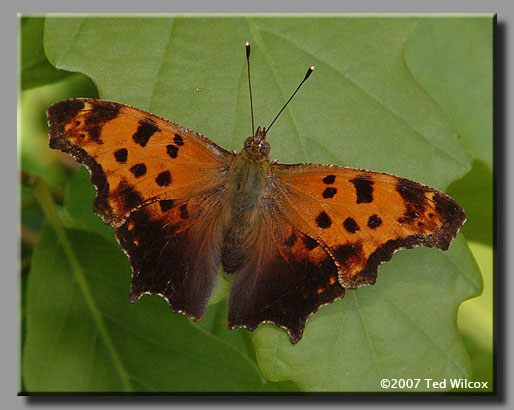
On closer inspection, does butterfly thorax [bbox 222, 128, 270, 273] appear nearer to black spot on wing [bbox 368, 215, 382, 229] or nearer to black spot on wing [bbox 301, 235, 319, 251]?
black spot on wing [bbox 301, 235, 319, 251]

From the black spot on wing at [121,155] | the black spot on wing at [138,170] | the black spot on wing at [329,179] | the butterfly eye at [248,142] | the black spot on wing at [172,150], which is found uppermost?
the butterfly eye at [248,142]

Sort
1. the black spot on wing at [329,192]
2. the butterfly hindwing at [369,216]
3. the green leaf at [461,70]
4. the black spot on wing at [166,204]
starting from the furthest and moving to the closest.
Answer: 1. the green leaf at [461,70]
2. the black spot on wing at [166,204]
3. the black spot on wing at [329,192]
4. the butterfly hindwing at [369,216]

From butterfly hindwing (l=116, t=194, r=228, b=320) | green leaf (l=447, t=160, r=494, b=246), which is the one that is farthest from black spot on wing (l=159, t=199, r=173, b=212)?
green leaf (l=447, t=160, r=494, b=246)

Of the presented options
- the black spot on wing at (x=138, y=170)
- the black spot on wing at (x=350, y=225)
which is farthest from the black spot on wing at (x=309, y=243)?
the black spot on wing at (x=138, y=170)

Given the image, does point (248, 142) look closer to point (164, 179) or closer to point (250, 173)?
point (250, 173)

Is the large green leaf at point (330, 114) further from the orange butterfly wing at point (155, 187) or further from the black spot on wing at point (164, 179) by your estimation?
the black spot on wing at point (164, 179)

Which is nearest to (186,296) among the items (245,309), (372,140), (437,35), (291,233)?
(245,309)

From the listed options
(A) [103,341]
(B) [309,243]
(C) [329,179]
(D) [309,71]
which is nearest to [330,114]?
(D) [309,71]
